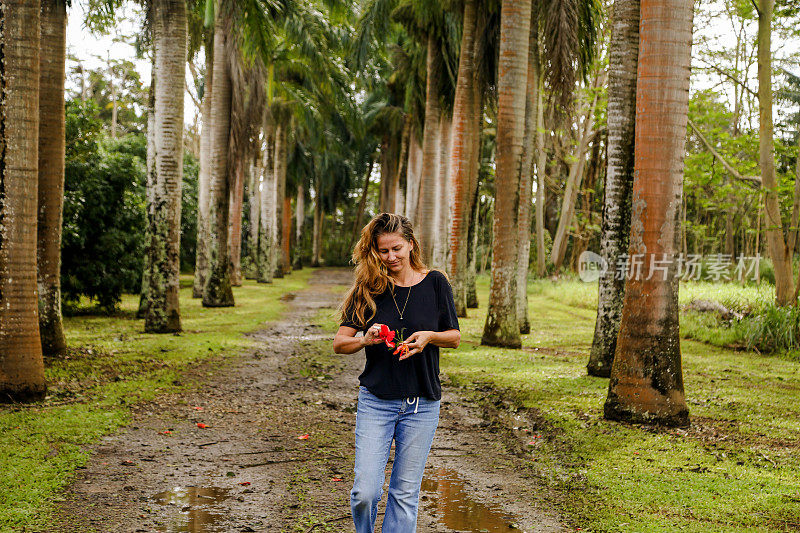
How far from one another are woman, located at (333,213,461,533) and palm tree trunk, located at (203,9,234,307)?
15.6 metres

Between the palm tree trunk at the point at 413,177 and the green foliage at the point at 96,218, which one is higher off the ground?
the palm tree trunk at the point at 413,177

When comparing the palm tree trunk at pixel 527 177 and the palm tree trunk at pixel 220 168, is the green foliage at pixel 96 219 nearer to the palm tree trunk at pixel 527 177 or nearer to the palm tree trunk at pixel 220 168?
the palm tree trunk at pixel 220 168

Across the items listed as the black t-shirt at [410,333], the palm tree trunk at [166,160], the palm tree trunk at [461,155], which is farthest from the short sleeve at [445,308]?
the palm tree trunk at [461,155]

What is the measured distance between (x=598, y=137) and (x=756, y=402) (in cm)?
2512

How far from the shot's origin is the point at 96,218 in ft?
53.9

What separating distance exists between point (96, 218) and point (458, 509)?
45.1 feet

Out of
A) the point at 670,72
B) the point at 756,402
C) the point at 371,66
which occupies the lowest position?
the point at 756,402

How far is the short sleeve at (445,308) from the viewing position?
371 cm

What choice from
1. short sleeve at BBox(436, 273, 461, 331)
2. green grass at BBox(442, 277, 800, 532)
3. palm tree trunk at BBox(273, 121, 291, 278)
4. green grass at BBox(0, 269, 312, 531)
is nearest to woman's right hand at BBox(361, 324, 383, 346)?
short sleeve at BBox(436, 273, 461, 331)

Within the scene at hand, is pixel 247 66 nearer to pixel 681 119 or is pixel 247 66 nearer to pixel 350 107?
pixel 350 107

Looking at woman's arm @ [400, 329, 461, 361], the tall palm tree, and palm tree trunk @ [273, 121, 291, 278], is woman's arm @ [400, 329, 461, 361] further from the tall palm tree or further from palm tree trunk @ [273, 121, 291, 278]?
palm tree trunk @ [273, 121, 291, 278]

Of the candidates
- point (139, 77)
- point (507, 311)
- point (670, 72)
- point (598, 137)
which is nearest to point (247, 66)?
point (507, 311)

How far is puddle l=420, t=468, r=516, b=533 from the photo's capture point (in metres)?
4.84

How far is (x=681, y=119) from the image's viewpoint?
24.2ft
